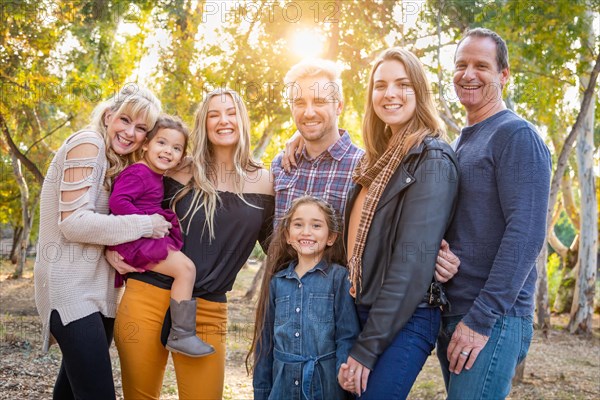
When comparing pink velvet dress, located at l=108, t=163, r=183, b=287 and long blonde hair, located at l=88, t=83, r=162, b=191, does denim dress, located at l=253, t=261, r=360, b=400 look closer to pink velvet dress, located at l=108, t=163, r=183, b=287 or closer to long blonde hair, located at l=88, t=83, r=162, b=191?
pink velvet dress, located at l=108, t=163, r=183, b=287

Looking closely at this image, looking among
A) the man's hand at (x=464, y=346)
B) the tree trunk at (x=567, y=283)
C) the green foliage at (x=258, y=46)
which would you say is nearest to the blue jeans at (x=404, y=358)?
the man's hand at (x=464, y=346)

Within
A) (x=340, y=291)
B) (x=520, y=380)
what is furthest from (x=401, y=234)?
(x=520, y=380)

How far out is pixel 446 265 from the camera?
241 centimetres

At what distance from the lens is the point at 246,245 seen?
3.30 meters

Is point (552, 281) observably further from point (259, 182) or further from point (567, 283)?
point (259, 182)

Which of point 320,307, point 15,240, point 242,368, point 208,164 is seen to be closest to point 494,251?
point 320,307

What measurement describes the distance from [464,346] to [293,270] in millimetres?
1001

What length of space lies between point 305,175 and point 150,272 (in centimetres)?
99

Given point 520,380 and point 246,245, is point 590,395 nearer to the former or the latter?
point 520,380

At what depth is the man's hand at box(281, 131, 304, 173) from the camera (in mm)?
3438

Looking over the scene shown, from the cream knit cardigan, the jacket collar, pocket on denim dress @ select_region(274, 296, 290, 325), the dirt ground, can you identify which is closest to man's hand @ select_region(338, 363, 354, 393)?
pocket on denim dress @ select_region(274, 296, 290, 325)

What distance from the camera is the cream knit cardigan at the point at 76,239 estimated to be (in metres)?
2.75

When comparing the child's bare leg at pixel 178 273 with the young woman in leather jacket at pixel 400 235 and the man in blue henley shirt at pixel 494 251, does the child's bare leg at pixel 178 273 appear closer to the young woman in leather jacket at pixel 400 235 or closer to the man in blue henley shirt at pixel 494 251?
the young woman in leather jacket at pixel 400 235

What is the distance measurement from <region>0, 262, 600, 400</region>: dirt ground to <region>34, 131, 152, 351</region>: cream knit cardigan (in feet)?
8.67
